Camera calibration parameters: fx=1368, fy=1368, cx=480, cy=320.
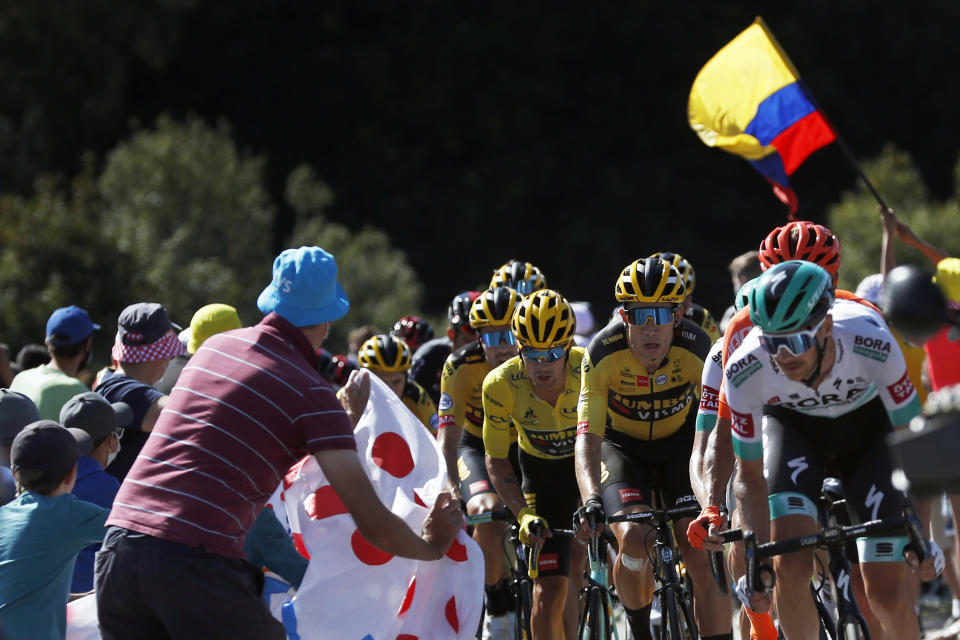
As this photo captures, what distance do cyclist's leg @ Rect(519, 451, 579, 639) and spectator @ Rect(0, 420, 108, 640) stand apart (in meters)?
2.77

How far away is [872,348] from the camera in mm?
5246

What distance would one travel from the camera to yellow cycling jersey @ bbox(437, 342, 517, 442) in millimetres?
8352

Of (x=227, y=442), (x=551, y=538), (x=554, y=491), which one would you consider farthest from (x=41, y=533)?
(x=554, y=491)

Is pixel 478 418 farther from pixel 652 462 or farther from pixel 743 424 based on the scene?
pixel 743 424

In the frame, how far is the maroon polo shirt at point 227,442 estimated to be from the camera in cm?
410

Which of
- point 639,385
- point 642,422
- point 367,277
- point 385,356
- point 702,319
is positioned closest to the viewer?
point 639,385

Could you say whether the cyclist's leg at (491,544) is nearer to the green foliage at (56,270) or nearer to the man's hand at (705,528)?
the man's hand at (705,528)

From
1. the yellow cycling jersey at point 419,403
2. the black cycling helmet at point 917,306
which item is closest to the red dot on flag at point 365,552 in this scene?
the black cycling helmet at point 917,306

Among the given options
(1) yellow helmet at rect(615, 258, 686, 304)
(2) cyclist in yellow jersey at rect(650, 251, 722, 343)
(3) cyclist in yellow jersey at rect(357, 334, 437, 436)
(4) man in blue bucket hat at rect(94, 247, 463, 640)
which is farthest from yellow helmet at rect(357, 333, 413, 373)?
(4) man in blue bucket hat at rect(94, 247, 463, 640)

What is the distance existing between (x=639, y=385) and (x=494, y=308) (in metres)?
1.41

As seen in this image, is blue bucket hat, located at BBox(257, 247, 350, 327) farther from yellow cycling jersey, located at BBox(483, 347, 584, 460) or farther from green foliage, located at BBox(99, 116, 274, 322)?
green foliage, located at BBox(99, 116, 274, 322)

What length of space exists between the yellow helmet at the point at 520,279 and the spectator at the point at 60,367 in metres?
2.94

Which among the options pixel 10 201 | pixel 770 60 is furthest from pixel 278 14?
pixel 770 60

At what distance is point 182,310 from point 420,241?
71.7 feet
